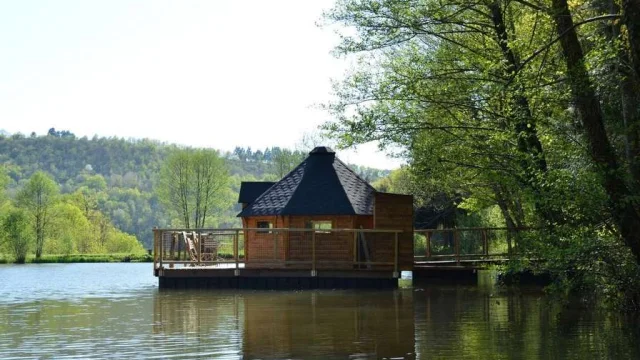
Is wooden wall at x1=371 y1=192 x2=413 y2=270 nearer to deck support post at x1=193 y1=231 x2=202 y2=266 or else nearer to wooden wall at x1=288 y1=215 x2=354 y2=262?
wooden wall at x1=288 y1=215 x2=354 y2=262

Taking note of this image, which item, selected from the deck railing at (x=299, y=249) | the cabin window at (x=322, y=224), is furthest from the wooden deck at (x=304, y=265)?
the cabin window at (x=322, y=224)

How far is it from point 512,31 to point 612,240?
19.1 feet

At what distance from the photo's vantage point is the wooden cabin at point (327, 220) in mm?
26719

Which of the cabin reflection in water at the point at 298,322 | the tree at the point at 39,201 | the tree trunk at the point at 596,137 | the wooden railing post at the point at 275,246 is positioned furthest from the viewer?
the tree at the point at 39,201

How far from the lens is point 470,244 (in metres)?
36.7

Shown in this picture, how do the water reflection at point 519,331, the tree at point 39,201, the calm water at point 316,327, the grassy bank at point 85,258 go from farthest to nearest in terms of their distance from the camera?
the tree at point 39,201 < the grassy bank at point 85,258 < the calm water at point 316,327 < the water reflection at point 519,331

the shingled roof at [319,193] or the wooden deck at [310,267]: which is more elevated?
the shingled roof at [319,193]

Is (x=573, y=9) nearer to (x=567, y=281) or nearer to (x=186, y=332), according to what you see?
(x=567, y=281)

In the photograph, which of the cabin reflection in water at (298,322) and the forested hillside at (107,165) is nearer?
the cabin reflection in water at (298,322)

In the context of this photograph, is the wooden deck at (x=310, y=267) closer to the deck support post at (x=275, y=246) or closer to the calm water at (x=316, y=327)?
the deck support post at (x=275, y=246)

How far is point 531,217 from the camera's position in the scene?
1808 cm

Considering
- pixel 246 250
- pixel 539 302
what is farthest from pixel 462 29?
pixel 246 250

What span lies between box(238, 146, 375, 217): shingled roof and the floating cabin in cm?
3

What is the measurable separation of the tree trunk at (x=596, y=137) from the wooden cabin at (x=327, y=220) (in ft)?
42.3
